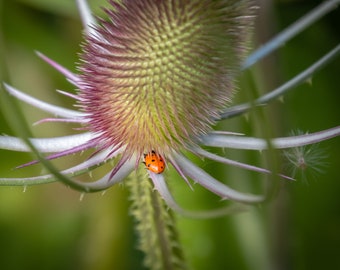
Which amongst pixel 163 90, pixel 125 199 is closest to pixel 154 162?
pixel 163 90

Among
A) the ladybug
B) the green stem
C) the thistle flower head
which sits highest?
the thistle flower head

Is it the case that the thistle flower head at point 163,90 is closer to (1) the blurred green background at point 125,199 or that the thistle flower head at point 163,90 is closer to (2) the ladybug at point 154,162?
(2) the ladybug at point 154,162

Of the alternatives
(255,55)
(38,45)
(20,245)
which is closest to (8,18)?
(38,45)

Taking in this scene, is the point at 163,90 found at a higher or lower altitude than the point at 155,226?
higher

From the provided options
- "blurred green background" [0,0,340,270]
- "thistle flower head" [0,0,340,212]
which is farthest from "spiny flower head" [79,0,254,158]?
"blurred green background" [0,0,340,270]

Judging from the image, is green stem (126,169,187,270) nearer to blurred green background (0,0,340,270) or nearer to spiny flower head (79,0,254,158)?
spiny flower head (79,0,254,158)

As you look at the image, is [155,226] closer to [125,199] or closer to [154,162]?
[154,162]

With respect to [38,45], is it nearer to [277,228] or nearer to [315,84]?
[315,84]
